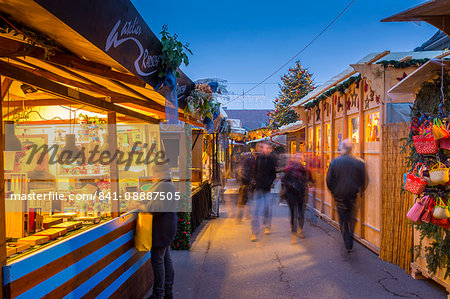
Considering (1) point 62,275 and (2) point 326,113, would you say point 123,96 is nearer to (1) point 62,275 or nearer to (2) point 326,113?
(1) point 62,275

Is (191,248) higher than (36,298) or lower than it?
lower

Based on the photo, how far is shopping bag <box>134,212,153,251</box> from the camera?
425 centimetres

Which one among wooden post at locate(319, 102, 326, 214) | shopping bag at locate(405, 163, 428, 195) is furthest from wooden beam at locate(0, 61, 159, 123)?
wooden post at locate(319, 102, 326, 214)

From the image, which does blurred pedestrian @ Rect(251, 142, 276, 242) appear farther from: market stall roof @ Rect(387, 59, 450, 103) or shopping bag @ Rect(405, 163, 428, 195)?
shopping bag @ Rect(405, 163, 428, 195)

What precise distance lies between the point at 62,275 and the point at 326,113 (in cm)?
A: 835

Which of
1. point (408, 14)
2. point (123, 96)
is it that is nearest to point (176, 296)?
point (123, 96)

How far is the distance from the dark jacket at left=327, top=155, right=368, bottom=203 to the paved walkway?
3.64 ft

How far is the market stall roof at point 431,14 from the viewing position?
3428 mm

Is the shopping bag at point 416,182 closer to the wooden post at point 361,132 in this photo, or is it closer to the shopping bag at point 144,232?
the wooden post at point 361,132

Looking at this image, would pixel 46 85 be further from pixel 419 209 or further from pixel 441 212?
pixel 419 209

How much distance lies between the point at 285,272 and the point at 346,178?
6.07 ft

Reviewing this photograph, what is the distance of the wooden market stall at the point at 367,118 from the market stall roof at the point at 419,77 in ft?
2.68

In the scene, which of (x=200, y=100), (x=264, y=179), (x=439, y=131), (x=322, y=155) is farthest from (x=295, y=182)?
(x=439, y=131)

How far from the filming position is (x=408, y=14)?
3668 millimetres
